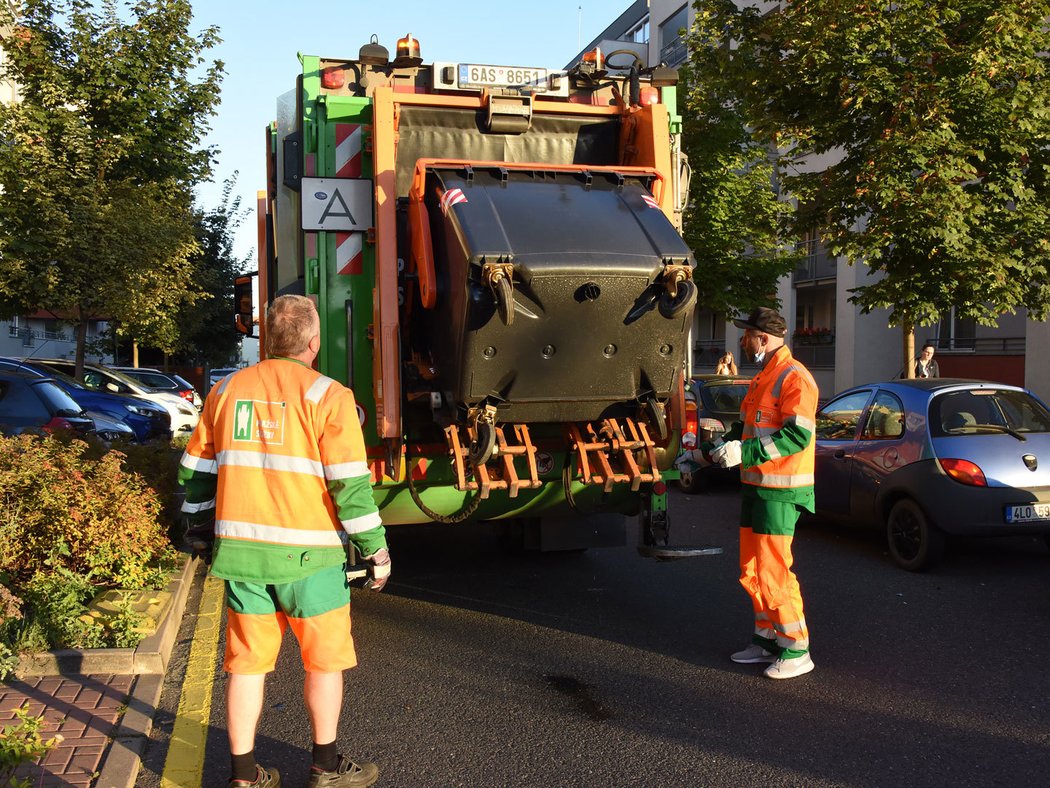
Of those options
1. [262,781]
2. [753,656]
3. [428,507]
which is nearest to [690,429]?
[753,656]

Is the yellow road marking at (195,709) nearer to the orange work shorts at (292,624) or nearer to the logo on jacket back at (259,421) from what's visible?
the orange work shorts at (292,624)

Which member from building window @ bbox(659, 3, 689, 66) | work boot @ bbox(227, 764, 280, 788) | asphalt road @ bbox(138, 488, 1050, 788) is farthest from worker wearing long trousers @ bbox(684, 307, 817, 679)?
building window @ bbox(659, 3, 689, 66)

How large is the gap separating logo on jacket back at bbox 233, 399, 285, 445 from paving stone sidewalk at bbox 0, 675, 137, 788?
1.36m

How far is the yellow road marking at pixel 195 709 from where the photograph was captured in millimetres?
3705

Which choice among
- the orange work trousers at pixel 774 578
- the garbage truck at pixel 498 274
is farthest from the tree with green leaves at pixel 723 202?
the orange work trousers at pixel 774 578

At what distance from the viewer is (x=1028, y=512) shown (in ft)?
21.8

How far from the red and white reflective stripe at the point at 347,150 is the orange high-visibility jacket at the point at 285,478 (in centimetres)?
234

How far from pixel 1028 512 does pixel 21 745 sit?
6.20 m

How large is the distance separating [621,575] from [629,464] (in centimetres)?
205

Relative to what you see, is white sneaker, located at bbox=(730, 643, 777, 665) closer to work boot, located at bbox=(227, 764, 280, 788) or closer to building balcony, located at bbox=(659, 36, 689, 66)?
work boot, located at bbox=(227, 764, 280, 788)

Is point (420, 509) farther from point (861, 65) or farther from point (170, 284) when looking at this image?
point (170, 284)

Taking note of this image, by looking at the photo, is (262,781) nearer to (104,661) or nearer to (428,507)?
(104,661)

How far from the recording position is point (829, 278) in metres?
26.2

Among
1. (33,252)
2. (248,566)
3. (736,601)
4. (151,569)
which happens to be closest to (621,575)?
(736,601)
